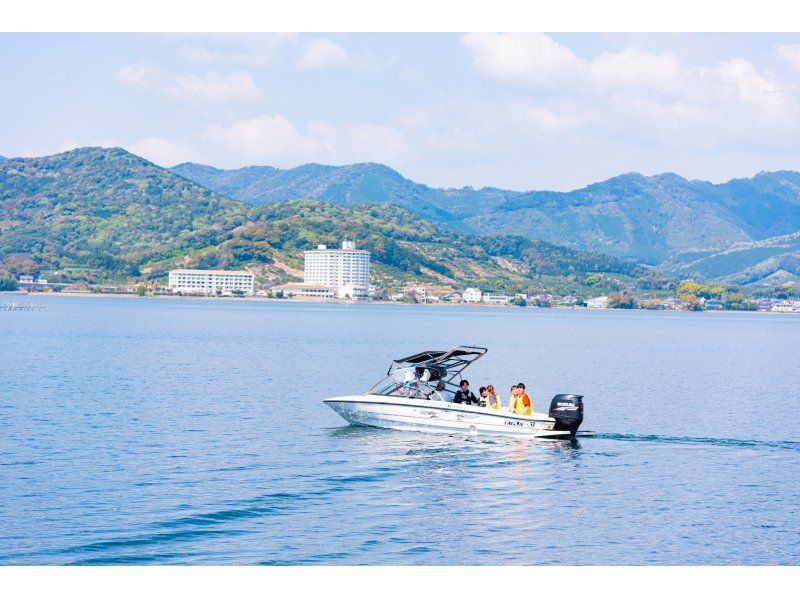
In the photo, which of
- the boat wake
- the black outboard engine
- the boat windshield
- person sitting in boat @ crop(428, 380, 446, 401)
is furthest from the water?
the boat windshield

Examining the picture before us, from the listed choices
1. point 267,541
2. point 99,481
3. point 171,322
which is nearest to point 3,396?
point 99,481

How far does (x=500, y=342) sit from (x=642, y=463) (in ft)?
310

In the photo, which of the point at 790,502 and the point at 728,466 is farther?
the point at 728,466

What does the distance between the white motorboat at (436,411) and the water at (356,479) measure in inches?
30.1

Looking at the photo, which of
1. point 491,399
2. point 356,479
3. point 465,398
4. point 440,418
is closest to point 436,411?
point 440,418

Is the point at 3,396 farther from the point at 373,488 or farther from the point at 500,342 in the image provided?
the point at 500,342

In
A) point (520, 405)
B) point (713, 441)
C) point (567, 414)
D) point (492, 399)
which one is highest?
point (492, 399)

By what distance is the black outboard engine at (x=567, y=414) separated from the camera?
44.2m

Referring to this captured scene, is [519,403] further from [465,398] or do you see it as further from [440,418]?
[440,418]

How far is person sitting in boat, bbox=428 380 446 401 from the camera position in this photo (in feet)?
151

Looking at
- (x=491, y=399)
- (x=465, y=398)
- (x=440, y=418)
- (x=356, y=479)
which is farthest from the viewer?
(x=491, y=399)

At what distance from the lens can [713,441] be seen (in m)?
47.3

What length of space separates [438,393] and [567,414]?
19.9ft

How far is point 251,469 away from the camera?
37.8 m
